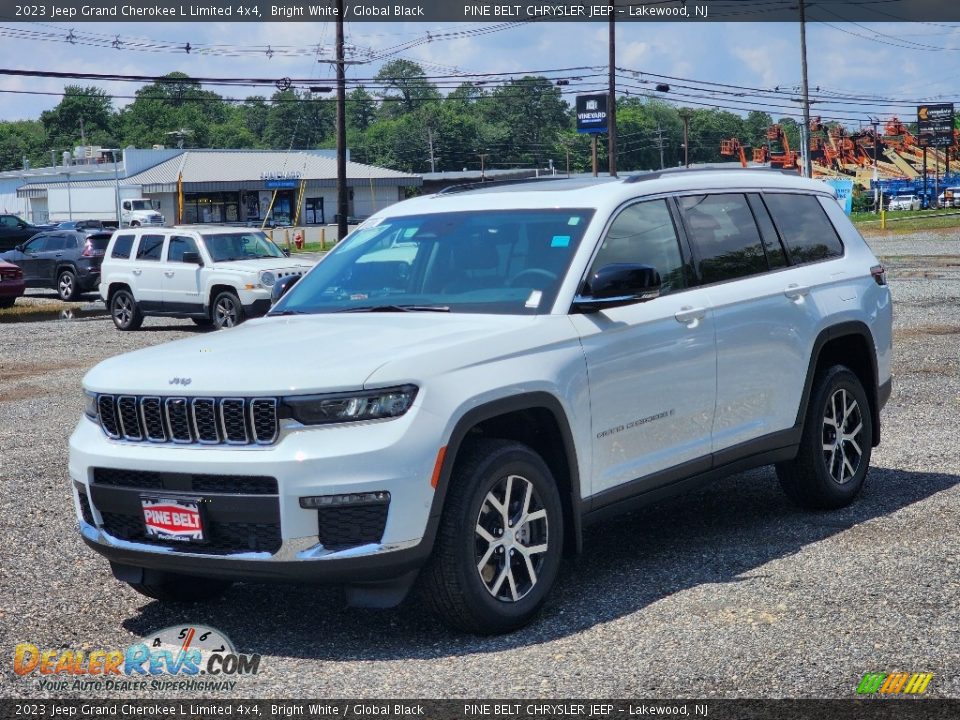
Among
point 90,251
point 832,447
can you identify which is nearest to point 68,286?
point 90,251

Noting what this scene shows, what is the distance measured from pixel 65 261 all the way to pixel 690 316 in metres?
27.5

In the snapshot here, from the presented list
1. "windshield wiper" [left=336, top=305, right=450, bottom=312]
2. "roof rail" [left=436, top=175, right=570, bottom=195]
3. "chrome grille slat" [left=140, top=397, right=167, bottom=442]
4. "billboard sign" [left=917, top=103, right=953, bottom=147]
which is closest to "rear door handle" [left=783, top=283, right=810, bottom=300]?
"roof rail" [left=436, top=175, right=570, bottom=195]

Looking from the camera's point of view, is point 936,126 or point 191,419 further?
point 936,126

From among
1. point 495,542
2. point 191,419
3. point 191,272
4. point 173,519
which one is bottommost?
point 495,542

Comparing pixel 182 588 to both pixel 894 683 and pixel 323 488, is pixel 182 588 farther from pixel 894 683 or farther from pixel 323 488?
pixel 894 683

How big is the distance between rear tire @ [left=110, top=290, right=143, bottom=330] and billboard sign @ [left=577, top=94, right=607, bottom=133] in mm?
43470

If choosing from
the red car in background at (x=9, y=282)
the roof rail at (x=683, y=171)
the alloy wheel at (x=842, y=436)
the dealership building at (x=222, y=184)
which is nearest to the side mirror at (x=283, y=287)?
the roof rail at (x=683, y=171)

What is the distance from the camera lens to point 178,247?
→ 22.5m

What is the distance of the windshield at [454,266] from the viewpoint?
5.89 m

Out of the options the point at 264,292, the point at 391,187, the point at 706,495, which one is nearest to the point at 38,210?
the point at 391,187

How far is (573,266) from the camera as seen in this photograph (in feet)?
19.3

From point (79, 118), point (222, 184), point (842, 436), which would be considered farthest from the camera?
point (79, 118)

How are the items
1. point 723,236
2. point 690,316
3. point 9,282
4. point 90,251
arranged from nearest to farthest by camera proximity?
1. point 690,316
2. point 723,236
3. point 9,282
4. point 90,251

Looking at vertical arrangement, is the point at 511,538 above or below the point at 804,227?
below
